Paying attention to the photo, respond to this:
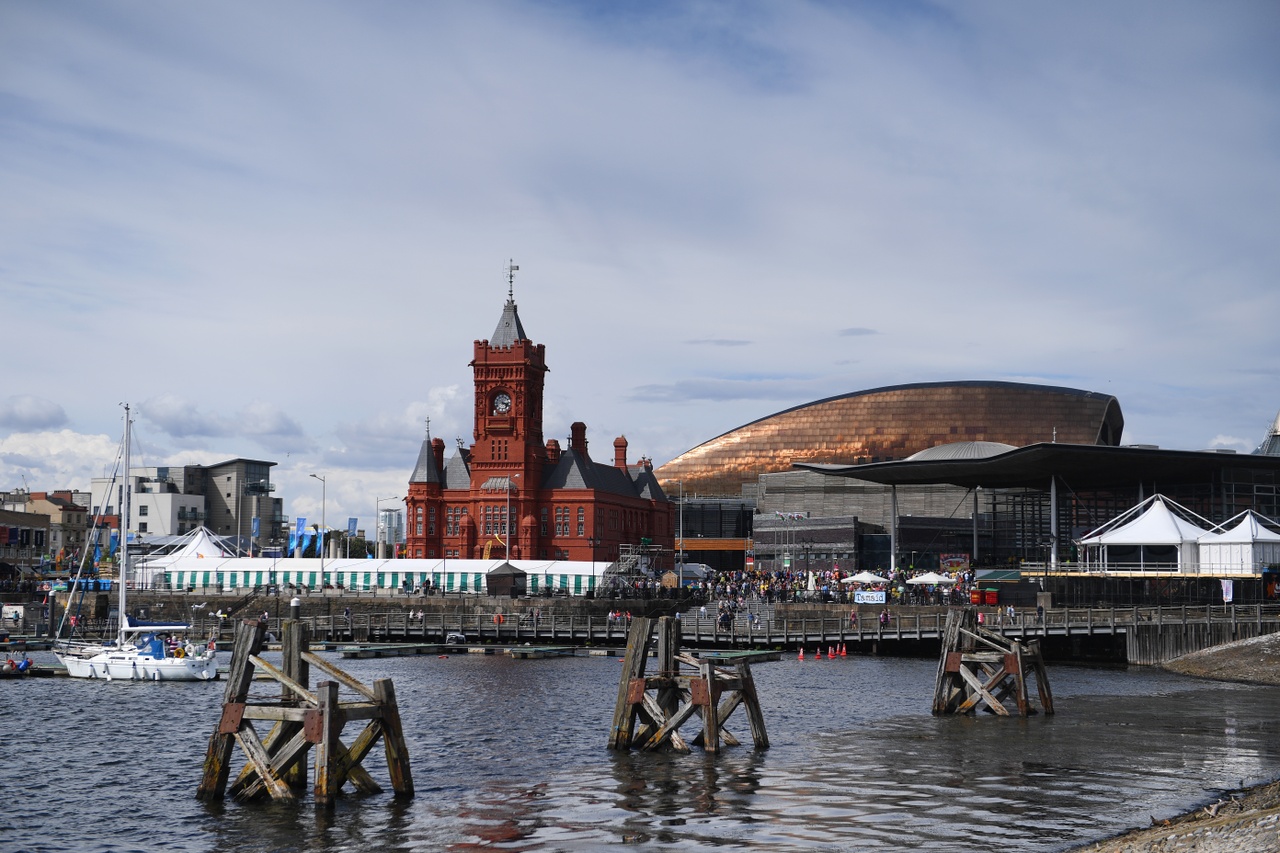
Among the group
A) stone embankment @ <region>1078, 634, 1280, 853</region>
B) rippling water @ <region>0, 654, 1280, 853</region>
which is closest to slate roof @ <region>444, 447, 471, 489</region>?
rippling water @ <region>0, 654, 1280, 853</region>

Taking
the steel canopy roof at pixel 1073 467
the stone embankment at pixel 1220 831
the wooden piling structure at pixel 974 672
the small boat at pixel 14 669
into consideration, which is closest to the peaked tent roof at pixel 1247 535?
the steel canopy roof at pixel 1073 467

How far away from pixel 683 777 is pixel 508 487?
79.2 metres

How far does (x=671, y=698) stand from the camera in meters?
33.0

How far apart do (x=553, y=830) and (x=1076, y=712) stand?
23.0 metres

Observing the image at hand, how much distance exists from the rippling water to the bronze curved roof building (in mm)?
106367

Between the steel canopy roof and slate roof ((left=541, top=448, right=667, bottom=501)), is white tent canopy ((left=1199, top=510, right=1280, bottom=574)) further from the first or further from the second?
slate roof ((left=541, top=448, right=667, bottom=501))

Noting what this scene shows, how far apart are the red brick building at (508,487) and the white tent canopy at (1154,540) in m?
43.7

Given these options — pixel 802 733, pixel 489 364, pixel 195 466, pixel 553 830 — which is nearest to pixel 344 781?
pixel 553 830

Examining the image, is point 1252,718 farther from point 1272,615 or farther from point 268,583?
point 268,583

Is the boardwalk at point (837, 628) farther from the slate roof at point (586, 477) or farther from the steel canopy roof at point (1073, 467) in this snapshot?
the slate roof at point (586, 477)

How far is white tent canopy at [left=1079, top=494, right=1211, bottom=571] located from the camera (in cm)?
7494

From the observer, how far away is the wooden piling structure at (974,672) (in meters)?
40.2

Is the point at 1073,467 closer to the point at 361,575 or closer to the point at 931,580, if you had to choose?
the point at 931,580

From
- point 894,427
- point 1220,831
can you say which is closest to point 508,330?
point 894,427
